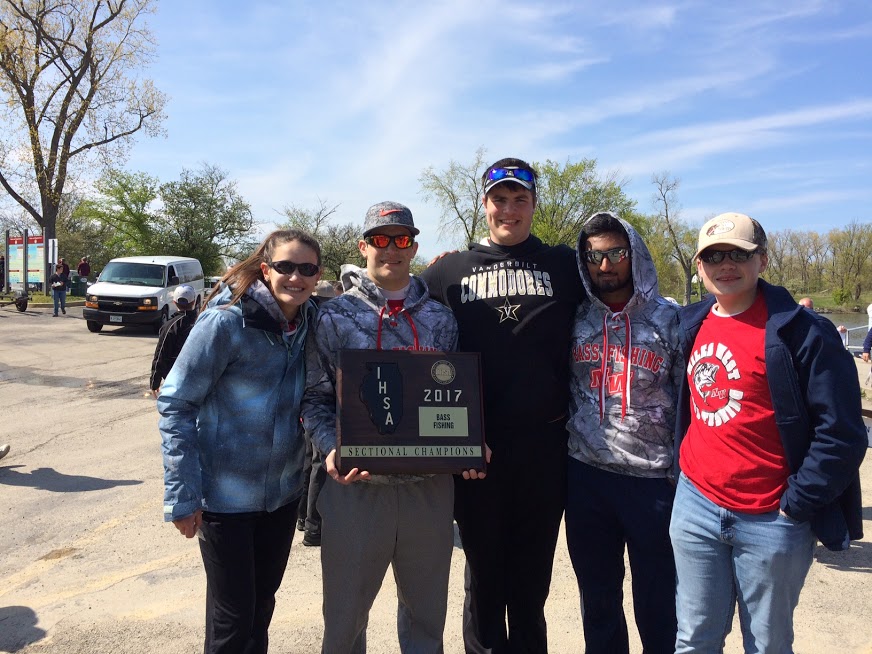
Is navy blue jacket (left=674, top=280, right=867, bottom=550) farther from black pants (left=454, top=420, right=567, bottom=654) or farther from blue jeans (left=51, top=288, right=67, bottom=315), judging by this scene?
blue jeans (left=51, top=288, right=67, bottom=315)

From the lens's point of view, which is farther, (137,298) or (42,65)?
(42,65)

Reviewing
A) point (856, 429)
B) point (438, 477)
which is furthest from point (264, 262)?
point (856, 429)

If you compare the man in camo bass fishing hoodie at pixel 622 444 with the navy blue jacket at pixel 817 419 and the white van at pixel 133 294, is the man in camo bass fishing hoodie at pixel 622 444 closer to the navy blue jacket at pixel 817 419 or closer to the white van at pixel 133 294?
the navy blue jacket at pixel 817 419

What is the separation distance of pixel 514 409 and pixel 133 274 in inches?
732

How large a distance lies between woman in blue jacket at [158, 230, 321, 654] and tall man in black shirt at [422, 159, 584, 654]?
863 millimetres

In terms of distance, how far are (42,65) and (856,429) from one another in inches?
1323

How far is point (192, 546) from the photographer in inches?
182

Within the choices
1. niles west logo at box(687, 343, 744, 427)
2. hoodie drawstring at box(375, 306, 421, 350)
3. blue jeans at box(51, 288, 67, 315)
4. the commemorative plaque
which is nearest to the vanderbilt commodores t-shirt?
niles west logo at box(687, 343, 744, 427)

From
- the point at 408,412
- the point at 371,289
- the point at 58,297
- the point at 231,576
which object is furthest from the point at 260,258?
the point at 58,297

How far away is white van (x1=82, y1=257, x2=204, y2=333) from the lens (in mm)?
17406

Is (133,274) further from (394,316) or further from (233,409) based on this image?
(394,316)

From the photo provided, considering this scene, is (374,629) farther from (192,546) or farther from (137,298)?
(137,298)

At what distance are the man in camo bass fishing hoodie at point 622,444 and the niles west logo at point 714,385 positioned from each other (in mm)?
283

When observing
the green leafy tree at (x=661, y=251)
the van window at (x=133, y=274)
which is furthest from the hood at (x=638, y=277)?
the green leafy tree at (x=661, y=251)
